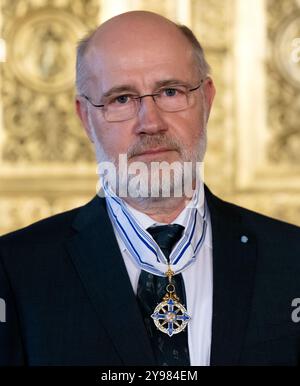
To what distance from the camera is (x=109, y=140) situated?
1377 mm

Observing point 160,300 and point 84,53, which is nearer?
point 160,300

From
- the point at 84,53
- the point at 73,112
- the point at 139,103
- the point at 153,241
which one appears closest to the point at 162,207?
the point at 153,241

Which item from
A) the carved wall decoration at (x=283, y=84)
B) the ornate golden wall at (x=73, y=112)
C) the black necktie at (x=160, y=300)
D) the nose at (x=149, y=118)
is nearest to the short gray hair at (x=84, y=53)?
the nose at (x=149, y=118)

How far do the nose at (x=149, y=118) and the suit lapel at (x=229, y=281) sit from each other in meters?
0.18

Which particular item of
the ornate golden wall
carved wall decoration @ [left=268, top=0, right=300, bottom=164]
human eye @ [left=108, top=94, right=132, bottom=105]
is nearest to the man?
human eye @ [left=108, top=94, right=132, bottom=105]

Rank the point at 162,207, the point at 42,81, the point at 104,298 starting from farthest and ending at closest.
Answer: the point at 42,81, the point at 162,207, the point at 104,298

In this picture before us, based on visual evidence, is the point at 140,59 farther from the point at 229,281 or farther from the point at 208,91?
the point at 229,281

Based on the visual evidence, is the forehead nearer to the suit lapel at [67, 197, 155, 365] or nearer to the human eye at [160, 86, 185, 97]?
the human eye at [160, 86, 185, 97]

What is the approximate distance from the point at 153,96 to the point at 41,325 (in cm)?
40

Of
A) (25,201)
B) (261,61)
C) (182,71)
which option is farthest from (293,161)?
(182,71)

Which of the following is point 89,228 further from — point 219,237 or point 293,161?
point 293,161

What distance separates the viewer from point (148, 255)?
1300mm

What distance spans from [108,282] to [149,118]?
266 mm

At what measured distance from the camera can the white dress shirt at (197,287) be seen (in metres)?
1.25
